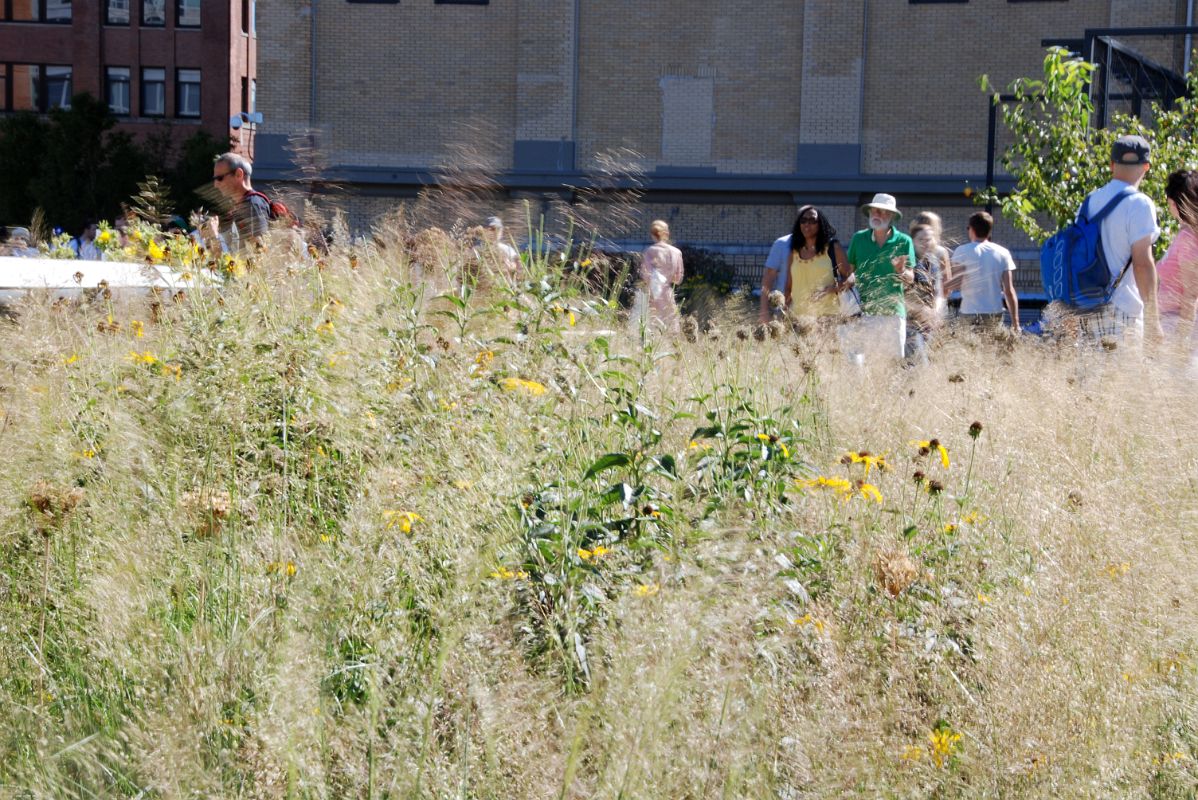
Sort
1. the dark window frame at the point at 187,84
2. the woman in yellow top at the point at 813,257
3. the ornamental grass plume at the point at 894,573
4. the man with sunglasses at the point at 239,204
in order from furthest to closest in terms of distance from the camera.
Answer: the dark window frame at the point at 187,84 → the woman in yellow top at the point at 813,257 → the man with sunglasses at the point at 239,204 → the ornamental grass plume at the point at 894,573

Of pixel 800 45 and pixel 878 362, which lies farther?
pixel 800 45

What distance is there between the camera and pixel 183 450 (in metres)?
3.70

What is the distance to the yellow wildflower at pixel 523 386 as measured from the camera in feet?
12.4

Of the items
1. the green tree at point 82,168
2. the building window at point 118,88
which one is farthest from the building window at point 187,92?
the green tree at point 82,168

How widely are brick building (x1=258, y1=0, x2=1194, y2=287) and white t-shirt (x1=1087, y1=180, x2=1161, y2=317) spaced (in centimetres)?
2343

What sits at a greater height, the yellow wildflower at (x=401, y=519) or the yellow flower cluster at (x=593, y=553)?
the yellow wildflower at (x=401, y=519)

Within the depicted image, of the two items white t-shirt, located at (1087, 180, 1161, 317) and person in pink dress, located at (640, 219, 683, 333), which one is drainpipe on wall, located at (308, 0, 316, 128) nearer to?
person in pink dress, located at (640, 219, 683, 333)

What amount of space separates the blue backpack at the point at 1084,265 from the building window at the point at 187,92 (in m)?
47.1

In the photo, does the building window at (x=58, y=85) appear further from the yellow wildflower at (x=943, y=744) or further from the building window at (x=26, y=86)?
the yellow wildflower at (x=943, y=744)

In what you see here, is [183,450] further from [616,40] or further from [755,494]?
[616,40]

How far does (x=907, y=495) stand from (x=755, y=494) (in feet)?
2.02

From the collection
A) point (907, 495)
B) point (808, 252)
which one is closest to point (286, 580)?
point (907, 495)

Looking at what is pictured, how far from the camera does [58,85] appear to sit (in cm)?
4862

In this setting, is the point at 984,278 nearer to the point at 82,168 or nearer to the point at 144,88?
the point at 82,168
